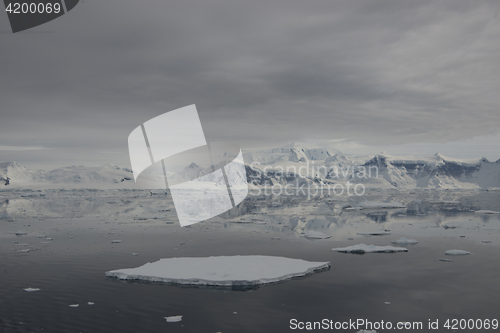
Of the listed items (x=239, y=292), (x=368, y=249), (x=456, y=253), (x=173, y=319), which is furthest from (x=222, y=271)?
(x=456, y=253)

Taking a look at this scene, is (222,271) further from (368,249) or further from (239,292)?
(368,249)

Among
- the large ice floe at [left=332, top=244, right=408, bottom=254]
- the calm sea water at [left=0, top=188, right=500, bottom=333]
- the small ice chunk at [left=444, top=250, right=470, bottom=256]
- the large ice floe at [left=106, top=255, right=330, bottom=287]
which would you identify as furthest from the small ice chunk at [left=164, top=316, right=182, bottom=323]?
the small ice chunk at [left=444, top=250, right=470, bottom=256]

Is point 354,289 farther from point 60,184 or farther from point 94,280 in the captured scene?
point 60,184

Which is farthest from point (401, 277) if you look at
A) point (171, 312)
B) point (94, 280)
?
point (94, 280)

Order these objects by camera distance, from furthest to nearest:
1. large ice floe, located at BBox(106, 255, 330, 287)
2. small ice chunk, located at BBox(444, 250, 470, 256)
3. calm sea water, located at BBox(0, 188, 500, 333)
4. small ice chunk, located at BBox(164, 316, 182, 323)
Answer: small ice chunk, located at BBox(444, 250, 470, 256) → large ice floe, located at BBox(106, 255, 330, 287) → calm sea water, located at BBox(0, 188, 500, 333) → small ice chunk, located at BBox(164, 316, 182, 323)

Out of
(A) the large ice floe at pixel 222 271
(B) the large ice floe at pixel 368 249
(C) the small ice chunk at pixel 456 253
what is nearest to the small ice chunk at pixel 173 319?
(A) the large ice floe at pixel 222 271

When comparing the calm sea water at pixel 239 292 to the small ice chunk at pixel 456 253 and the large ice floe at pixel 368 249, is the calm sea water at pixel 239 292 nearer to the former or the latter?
the small ice chunk at pixel 456 253

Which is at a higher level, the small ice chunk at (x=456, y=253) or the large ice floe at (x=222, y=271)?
the large ice floe at (x=222, y=271)

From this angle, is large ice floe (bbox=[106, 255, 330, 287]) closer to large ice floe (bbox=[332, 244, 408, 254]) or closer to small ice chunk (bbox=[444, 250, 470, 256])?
large ice floe (bbox=[332, 244, 408, 254])
